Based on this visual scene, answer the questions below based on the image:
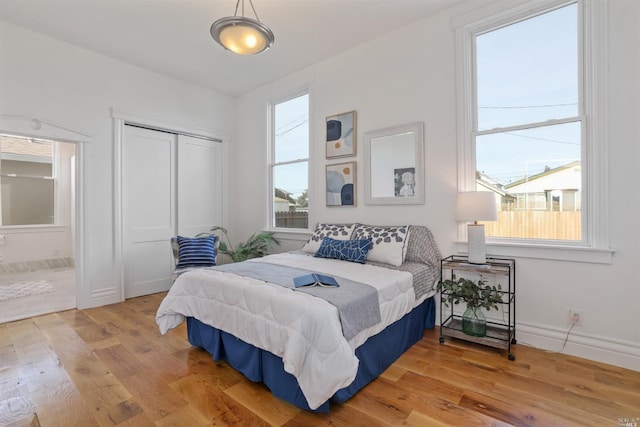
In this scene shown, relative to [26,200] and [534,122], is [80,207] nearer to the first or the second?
[26,200]

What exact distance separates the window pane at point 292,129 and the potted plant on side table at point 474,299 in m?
2.53

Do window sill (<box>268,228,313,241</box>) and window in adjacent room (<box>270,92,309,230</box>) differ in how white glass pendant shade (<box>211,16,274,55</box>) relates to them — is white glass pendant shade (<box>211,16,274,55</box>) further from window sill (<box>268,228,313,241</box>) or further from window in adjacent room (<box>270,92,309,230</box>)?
window sill (<box>268,228,313,241</box>)

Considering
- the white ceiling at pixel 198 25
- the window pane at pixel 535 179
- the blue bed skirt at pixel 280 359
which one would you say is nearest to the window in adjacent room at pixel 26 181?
the white ceiling at pixel 198 25

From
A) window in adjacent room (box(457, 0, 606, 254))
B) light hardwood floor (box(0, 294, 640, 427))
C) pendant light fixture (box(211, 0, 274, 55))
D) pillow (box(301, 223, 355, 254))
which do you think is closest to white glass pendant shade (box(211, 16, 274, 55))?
pendant light fixture (box(211, 0, 274, 55))

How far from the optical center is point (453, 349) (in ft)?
8.19

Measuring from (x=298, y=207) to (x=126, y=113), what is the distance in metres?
2.49

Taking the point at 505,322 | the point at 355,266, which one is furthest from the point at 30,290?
the point at 505,322

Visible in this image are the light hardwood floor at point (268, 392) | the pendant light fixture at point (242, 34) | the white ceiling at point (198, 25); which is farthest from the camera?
the white ceiling at point (198, 25)

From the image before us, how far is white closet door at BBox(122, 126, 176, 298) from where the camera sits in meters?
4.00

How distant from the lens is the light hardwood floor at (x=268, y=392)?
5.49 ft

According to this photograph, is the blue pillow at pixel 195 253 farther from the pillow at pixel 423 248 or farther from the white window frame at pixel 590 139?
the white window frame at pixel 590 139

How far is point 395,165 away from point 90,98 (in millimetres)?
3637

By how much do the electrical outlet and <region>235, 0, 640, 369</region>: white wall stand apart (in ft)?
0.12

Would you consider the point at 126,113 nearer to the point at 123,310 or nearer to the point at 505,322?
the point at 123,310
